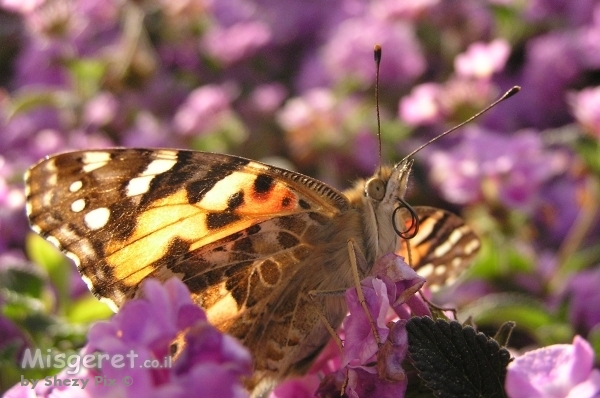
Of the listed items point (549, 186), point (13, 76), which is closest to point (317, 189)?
point (549, 186)

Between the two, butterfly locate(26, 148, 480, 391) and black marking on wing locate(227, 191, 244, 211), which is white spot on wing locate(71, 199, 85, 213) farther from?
black marking on wing locate(227, 191, 244, 211)

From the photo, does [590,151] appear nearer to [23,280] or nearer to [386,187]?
[386,187]

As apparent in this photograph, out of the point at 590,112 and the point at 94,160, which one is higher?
the point at 94,160

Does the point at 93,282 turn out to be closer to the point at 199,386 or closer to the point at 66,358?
the point at 66,358

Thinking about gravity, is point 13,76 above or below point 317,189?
above

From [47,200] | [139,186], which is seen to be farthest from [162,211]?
[47,200]
